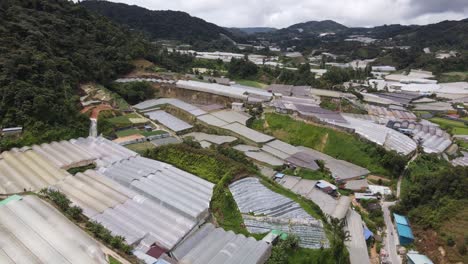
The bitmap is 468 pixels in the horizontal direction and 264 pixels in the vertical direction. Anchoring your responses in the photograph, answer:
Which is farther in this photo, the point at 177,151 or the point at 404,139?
the point at 404,139

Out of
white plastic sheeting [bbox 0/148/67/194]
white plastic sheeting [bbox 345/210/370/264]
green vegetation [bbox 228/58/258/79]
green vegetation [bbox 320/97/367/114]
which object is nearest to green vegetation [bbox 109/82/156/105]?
white plastic sheeting [bbox 0/148/67/194]

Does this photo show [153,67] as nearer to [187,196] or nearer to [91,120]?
[91,120]

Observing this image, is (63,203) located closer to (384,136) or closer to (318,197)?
(318,197)

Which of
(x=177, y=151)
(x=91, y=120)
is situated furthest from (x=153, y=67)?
(x=177, y=151)

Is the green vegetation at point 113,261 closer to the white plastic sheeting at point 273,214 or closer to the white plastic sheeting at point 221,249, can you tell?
the white plastic sheeting at point 221,249

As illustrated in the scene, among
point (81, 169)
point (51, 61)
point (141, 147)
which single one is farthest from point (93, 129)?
point (51, 61)

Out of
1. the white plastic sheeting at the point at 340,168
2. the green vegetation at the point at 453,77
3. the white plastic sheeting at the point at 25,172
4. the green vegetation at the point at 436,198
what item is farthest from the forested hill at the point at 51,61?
the green vegetation at the point at 453,77
